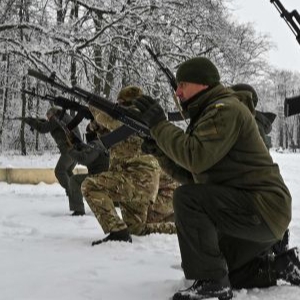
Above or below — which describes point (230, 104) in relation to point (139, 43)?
below

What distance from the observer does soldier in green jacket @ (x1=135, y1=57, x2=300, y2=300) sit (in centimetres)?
267

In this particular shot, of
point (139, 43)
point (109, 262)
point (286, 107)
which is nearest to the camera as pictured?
point (109, 262)

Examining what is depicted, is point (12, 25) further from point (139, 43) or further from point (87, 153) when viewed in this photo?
point (87, 153)

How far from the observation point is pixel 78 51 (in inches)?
466

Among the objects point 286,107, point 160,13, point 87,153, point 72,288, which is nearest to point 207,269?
point 72,288

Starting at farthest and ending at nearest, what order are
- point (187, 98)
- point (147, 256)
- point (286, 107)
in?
point (286, 107), point (147, 256), point (187, 98)

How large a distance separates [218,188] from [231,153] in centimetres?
19

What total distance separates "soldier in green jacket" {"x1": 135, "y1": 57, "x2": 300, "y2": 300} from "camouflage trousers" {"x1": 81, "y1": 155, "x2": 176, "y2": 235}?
1913mm

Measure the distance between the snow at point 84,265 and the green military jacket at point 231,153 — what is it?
0.54 metres

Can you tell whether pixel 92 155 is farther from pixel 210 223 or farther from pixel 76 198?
pixel 210 223

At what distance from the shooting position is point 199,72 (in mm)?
2908

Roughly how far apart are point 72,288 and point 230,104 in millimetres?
1375

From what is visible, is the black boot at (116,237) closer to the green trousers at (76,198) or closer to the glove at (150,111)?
the glove at (150,111)

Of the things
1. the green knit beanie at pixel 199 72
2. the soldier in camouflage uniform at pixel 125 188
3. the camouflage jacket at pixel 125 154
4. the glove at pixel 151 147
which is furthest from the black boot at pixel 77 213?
the green knit beanie at pixel 199 72
